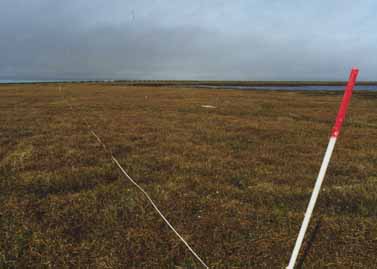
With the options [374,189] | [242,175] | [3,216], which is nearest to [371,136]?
[374,189]

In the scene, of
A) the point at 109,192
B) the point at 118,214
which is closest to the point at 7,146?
the point at 109,192

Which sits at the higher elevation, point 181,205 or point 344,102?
point 344,102

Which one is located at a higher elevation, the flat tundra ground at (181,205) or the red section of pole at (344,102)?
the red section of pole at (344,102)

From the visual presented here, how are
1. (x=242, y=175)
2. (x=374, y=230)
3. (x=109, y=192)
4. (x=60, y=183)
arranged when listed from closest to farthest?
(x=374, y=230) → (x=109, y=192) → (x=60, y=183) → (x=242, y=175)

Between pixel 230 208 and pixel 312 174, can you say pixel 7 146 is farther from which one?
pixel 312 174

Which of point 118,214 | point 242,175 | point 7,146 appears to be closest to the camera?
point 118,214

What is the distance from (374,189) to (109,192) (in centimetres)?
660

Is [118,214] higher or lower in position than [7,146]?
lower

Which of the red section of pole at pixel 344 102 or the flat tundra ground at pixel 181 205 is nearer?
the red section of pole at pixel 344 102

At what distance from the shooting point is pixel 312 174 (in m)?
6.30

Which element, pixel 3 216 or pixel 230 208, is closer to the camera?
pixel 3 216

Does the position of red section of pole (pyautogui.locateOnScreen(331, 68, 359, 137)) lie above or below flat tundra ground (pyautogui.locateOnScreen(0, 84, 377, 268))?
above

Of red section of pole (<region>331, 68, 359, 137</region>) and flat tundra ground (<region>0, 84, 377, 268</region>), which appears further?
flat tundra ground (<region>0, 84, 377, 268</region>)

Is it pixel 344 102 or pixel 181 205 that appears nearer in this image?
pixel 344 102
